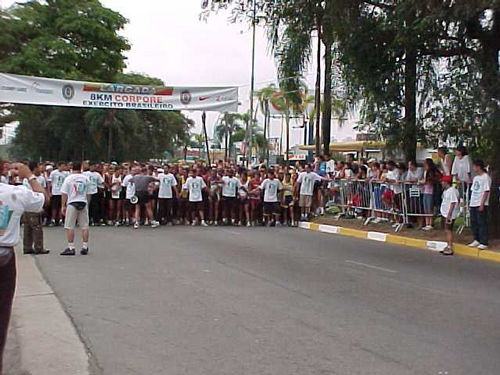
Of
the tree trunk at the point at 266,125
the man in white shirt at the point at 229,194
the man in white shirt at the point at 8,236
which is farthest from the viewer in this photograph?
the tree trunk at the point at 266,125

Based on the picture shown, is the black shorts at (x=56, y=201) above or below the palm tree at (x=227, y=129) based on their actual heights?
below

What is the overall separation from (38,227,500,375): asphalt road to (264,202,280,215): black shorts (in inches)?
260

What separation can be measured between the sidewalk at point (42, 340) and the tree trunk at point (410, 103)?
32.2 ft

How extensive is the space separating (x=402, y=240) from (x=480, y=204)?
3000 mm

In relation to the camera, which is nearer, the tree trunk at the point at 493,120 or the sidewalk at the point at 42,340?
the sidewalk at the point at 42,340

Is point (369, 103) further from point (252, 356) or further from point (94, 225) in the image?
point (252, 356)

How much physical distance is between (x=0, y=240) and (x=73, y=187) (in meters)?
8.13

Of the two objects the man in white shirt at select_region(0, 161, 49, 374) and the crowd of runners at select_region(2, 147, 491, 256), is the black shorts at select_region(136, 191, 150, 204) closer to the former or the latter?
the crowd of runners at select_region(2, 147, 491, 256)

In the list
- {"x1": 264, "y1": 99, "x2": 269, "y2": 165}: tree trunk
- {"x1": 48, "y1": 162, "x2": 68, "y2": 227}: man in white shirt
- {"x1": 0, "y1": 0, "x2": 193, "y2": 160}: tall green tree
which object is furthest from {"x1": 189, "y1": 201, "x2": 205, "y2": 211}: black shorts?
{"x1": 264, "y1": 99, "x2": 269, "y2": 165}: tree trunk

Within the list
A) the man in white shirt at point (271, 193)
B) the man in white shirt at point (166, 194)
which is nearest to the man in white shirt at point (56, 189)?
the man in white shirt at point (166, 194)

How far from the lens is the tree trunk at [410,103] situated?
1570 centimetres

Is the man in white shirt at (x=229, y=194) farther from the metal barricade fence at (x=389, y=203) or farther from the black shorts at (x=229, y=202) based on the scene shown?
the metal barricade fence at (x=389, y=203)

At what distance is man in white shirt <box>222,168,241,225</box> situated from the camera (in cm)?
2128

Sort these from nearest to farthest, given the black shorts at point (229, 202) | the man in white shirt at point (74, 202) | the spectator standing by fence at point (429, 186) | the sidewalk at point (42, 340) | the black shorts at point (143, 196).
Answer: the sidewalk at point (42, 340), the man in white shirt at point (74, 202), the spectator standing by fence at point (429, 186), the black shorts at point (143, 196), the black shorts at point (229, 202)
